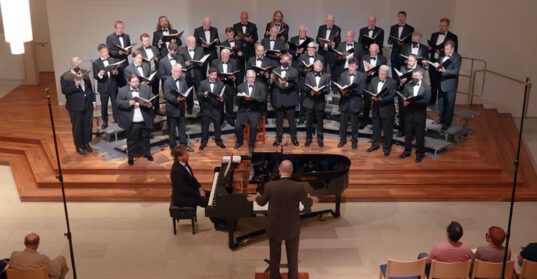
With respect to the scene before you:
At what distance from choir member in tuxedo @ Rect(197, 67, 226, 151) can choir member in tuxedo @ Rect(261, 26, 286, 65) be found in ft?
3.73

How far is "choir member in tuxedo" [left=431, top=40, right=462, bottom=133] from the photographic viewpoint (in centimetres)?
942

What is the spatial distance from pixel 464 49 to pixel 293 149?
394cm

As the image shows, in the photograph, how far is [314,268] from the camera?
22.7 feet

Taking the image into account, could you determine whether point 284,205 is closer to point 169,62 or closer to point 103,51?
point 169,62

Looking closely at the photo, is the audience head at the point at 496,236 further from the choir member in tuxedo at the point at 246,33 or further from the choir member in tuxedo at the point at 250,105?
the choir member in tuxedo at the point at 246,33

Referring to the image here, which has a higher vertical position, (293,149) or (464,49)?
(464,49)

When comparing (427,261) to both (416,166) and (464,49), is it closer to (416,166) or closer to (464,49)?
(416,166)

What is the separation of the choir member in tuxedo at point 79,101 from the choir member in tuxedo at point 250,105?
2260 millimetres

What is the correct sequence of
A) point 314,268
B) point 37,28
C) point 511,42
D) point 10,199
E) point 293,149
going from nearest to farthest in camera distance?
point 314,268, point 10,199, point 293,149, point 511,42, point 37,28

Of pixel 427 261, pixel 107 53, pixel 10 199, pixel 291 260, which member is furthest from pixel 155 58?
pixel 427 261

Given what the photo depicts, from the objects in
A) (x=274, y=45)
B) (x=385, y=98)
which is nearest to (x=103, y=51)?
(x=274, y=45)

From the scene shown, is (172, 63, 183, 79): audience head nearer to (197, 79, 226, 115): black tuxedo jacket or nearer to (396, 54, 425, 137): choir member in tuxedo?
(197, 79, 226, 115): black tuxedo jacket

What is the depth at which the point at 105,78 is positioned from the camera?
996cm

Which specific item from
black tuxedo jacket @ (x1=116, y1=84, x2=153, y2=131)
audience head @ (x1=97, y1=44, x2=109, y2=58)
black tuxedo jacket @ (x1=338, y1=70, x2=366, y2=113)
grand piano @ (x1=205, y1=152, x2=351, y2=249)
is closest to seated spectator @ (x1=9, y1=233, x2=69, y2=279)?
grand piano @ (x1=205, y1=152, x2=351, y2=249)
